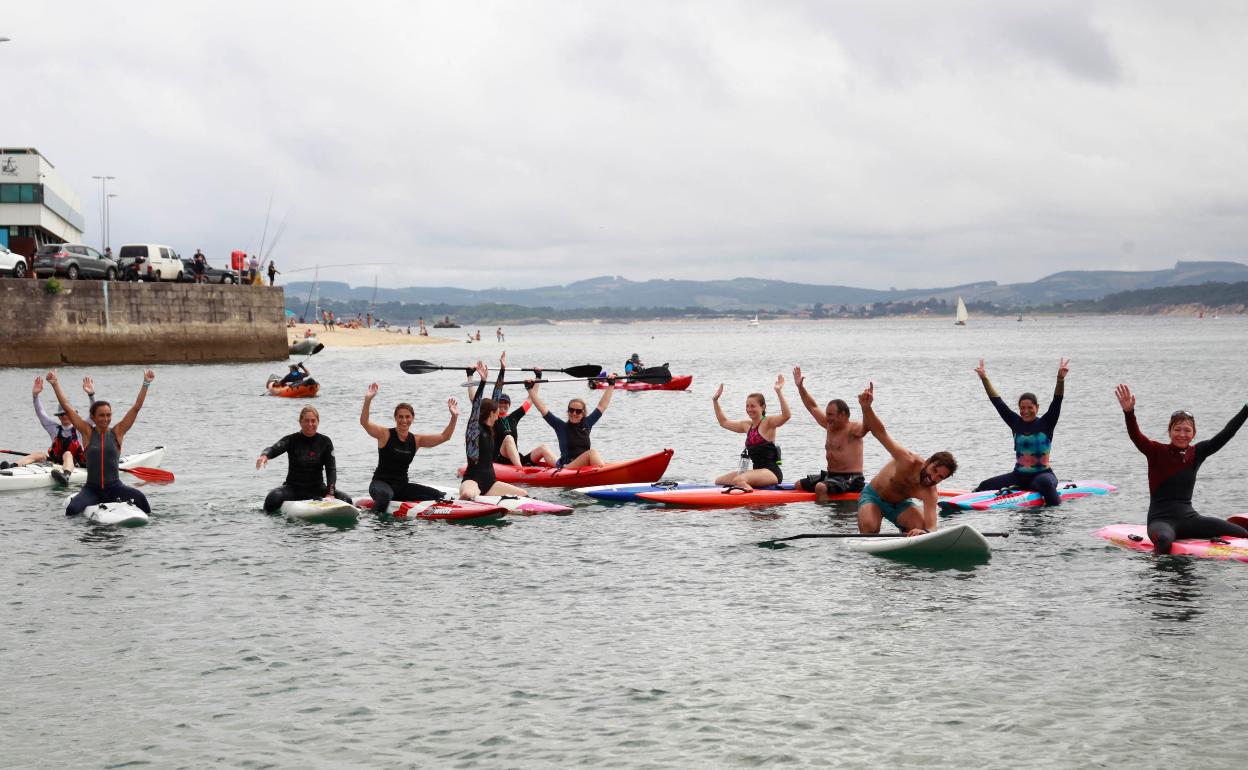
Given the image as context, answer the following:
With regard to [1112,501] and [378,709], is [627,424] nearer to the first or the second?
[1112,501]

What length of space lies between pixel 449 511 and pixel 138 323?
4895 cm

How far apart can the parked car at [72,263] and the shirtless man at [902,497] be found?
52.2 meters

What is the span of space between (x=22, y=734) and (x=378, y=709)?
2.69 m

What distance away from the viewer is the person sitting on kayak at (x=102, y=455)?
17391 mm

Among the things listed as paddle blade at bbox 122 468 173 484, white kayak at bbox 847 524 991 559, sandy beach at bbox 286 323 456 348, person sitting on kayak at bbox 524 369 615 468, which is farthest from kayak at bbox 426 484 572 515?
sandy beach at bbox 286 323 456 348

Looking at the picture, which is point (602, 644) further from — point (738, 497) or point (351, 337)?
point (351, 337)

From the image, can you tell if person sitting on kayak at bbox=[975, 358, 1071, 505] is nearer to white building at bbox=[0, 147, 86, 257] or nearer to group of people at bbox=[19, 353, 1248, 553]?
group of people at bbox=[19, 353, 1248, 553]

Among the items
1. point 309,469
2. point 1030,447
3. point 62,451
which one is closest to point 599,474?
point 309,469

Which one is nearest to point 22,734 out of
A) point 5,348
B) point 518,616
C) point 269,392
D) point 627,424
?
point 518,616

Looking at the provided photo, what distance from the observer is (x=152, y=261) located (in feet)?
217

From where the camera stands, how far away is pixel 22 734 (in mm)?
9727

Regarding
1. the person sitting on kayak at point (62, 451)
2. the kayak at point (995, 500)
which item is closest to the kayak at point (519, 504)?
the kayak at point (995, 500)

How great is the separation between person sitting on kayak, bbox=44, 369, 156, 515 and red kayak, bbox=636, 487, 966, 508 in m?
7.90

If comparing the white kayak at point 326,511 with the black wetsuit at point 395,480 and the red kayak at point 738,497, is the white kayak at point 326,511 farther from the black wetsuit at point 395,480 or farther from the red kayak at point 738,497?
the red kayak at point 738,497
